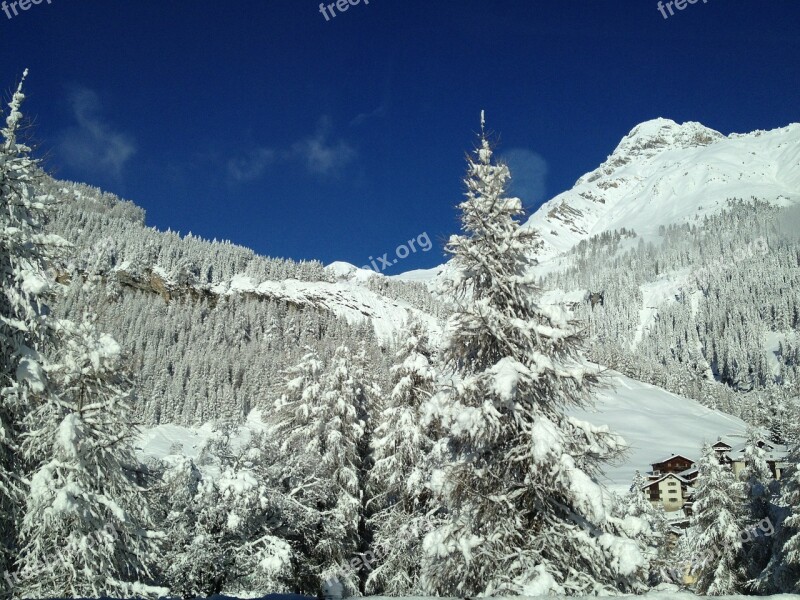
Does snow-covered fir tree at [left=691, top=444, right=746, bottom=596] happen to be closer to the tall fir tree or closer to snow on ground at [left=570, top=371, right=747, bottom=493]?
the tall fir tree

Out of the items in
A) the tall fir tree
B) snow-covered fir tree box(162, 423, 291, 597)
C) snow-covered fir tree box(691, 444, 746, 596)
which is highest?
the tall fir tree

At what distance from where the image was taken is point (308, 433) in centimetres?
2333

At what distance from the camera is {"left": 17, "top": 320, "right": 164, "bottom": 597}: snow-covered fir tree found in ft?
37.3

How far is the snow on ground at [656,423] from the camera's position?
84619 mm

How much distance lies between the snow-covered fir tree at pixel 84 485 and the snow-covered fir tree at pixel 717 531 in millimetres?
26897

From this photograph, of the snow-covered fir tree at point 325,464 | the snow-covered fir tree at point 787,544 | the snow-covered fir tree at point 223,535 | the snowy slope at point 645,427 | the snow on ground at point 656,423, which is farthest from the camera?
the snow on ground at point 656,423

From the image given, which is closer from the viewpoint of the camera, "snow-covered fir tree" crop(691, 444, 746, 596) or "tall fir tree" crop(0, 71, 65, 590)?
"tall fir tree" crop(0, 71, 65, 590)

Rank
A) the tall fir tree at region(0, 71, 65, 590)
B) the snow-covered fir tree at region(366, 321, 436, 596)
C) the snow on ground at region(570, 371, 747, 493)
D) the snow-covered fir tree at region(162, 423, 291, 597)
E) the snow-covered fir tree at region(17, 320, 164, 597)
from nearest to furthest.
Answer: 1. the tall fir tree at region(0, 71, 65, 590)
2. the snow-covered fir tree at region(17, 320, 164, 597)
3. the snow-covered fir tree at region(162, 423, 291, 597)
4. the snow-covered fir tree at region(366, 321, 436, 596)
5. the snow on ground at region(570, 371, 747, 493)

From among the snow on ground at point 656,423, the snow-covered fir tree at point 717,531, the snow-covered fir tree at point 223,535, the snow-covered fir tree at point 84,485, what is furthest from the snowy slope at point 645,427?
the snow-covered fir tree at point 84,485

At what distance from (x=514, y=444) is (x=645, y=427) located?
109 meters

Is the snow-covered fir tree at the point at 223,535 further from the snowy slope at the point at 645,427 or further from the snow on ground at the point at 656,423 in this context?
the snow on ground at the point at 656,423

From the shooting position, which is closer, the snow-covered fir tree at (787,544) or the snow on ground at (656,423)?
the snow-covered fir tree at (787,544)

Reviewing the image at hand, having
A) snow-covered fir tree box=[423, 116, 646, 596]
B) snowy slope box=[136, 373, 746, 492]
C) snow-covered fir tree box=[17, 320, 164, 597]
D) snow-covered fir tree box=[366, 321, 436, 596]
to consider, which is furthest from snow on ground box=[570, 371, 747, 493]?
snow-covered fir tree box=[17, 320, 164, 597]

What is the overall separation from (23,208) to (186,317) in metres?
167
